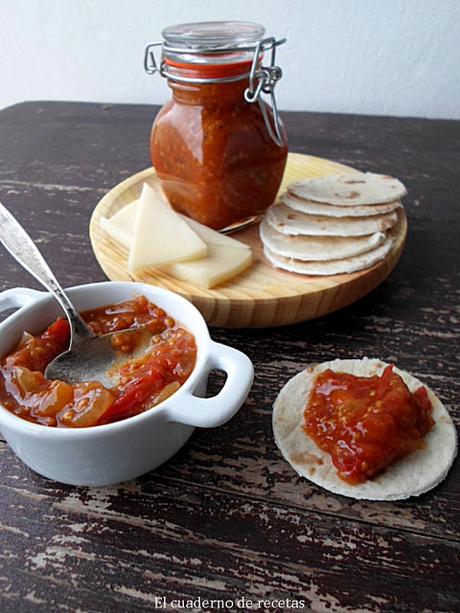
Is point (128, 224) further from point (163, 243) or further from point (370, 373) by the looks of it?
point (370, 373)

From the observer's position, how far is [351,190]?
182 cm

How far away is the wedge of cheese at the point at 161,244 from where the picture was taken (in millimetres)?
1548

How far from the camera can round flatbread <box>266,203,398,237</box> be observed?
163 cm

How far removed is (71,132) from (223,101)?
151 centimetres

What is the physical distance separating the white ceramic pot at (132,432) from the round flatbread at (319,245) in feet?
1.61

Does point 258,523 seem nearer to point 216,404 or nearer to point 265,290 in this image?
point 216,404

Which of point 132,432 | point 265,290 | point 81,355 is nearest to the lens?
point 132,432

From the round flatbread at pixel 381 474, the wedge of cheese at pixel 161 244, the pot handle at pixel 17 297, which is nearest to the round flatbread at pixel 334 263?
the wedge of cheese at pixel 161 244

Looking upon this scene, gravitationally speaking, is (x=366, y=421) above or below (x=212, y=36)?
below

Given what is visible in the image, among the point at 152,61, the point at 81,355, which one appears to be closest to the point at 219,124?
the point at 152,61

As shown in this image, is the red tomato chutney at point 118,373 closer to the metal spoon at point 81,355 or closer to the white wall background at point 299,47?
the metal spoon at point 81,355

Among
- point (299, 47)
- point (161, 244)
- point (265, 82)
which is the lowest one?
point (161, 244)

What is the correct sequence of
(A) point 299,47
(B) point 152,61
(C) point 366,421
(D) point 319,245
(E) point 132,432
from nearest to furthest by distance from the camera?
(E) point 132,432
(C) point 366,421
(D) point 319,245
(B) point 152,61
(A) point 299,47

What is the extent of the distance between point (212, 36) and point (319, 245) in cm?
67
